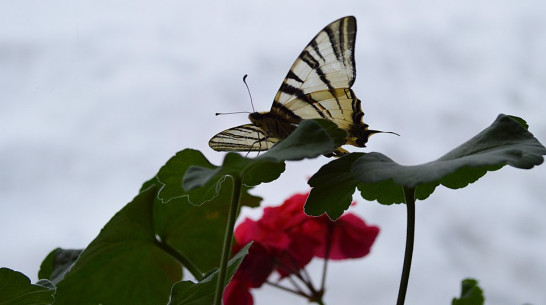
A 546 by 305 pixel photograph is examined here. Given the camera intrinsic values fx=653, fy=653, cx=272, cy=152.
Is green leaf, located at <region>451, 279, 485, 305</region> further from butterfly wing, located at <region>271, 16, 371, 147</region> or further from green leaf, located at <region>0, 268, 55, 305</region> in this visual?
green leaf, located at <region>0, 268, 55, 305</region>

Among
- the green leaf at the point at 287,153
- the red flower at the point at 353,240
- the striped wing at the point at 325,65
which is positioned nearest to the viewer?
the green leaf at the point at 287,153

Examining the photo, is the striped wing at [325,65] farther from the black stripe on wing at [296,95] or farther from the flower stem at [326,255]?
the flower stem at [326,255]

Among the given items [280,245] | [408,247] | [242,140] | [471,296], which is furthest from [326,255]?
[408,247]

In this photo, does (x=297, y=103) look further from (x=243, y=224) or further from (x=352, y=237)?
(x=352, y=237)

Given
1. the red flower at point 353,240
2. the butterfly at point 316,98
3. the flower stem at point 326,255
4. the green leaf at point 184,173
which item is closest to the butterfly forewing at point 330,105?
the butterfly at point 316,98

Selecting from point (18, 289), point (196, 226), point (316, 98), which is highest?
point (316, 98)

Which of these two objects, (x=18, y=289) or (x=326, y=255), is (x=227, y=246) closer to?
(x=18, y=289)
